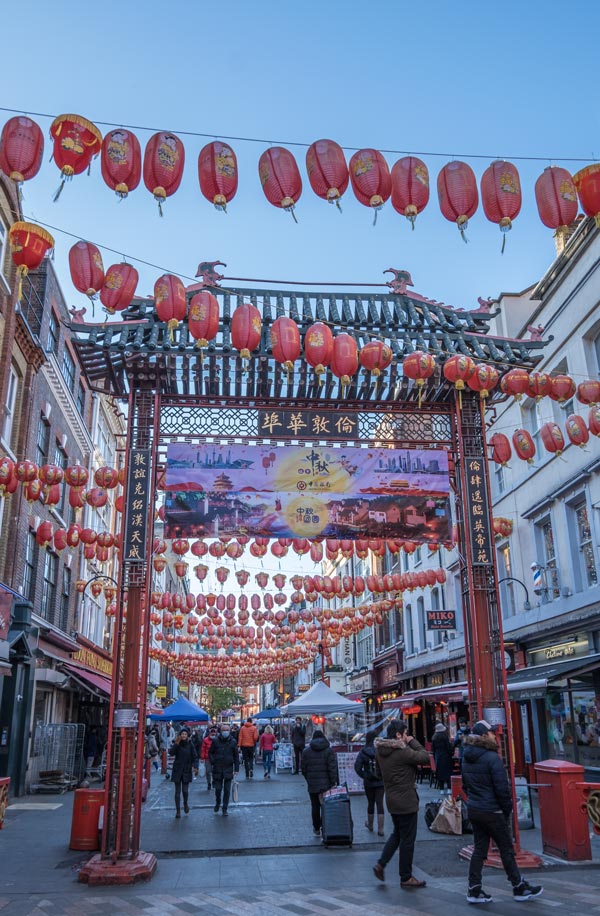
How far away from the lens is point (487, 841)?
8.08 m

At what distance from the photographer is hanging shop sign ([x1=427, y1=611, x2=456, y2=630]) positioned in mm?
26312

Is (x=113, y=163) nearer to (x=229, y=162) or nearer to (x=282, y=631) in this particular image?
(x=229, y=162)

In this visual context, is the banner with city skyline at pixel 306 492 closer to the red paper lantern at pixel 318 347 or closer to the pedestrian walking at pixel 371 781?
the red paper lantern at pixel 318 347

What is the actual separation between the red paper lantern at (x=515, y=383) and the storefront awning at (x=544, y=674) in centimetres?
688

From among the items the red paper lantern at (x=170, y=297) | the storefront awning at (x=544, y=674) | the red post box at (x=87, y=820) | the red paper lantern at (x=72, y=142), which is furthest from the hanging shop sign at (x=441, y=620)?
the red paper lantern at (x=72, y=142)

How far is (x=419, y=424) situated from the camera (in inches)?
483

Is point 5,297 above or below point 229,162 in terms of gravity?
above

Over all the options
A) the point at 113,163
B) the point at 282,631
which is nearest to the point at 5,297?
the point at 113,163

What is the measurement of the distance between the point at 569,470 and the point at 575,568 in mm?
2553

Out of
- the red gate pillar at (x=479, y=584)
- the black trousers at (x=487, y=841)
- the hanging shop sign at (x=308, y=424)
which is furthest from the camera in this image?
the hanging shop sign at (x=308, y=424)

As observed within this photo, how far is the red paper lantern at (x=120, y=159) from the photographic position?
822 cm

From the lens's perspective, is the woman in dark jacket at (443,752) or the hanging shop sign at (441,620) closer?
the woman in dark jacket at (443,752)

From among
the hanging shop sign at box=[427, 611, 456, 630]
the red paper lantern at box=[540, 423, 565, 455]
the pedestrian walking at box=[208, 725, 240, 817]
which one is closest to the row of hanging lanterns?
the red paper lantern at box=[540, 423, 565, 455]

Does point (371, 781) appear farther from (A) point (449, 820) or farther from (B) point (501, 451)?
(B) point (501, 451)
